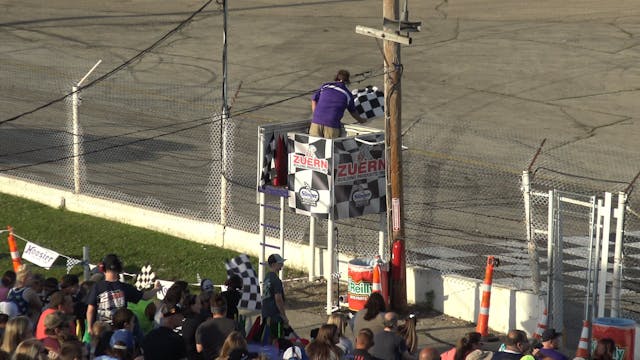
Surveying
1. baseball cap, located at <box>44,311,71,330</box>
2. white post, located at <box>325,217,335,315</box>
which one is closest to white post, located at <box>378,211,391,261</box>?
white post, located at <box>325,217,335,315</box>

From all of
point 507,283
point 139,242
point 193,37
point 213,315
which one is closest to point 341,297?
point 507,283

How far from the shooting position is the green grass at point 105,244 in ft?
59.2

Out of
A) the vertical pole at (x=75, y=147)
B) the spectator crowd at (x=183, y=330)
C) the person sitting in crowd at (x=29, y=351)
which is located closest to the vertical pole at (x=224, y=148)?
the vertical pole at (x=75, y=147)

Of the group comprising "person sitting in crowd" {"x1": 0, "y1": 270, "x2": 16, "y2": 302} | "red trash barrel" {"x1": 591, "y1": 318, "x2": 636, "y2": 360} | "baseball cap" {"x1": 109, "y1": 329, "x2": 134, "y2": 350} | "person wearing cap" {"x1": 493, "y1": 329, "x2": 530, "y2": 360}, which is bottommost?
"red trash barrel" {"x1": 591, "y1": 318, "x2": 636, "y2": 360}

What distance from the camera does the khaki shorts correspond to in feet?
53.2

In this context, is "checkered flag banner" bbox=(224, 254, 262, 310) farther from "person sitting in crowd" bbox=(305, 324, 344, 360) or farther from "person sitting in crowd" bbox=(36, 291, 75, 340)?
"person sitting in crowd" bbox=(305, 324, 344, 360)

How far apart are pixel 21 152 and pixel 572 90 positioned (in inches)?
474

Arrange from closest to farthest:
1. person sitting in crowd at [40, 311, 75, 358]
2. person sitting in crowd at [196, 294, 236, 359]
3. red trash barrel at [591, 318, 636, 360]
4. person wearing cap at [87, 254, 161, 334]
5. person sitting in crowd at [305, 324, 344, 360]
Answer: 1. person sitting in crowd at [305, 324, 344, 360]
2. person sitting in crowd at [40, 311, 75, 358]
3. person sitting in crowd at [196, 294, 236, 359]
4. person wearing cap at [87, 254, 161, 334]
5. red trash barrel at [591, 318, 636, 360]

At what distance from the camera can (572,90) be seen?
2838cm

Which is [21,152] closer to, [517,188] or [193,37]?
[517,188]

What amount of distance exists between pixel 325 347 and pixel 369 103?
6.50 m

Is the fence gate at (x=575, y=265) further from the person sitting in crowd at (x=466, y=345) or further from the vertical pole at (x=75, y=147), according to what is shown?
the vertical pole at (x=75, y=147)

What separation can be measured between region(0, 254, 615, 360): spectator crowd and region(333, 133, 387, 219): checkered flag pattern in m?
2.15

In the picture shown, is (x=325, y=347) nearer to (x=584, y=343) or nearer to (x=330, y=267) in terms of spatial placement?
(x=584, y=343)
